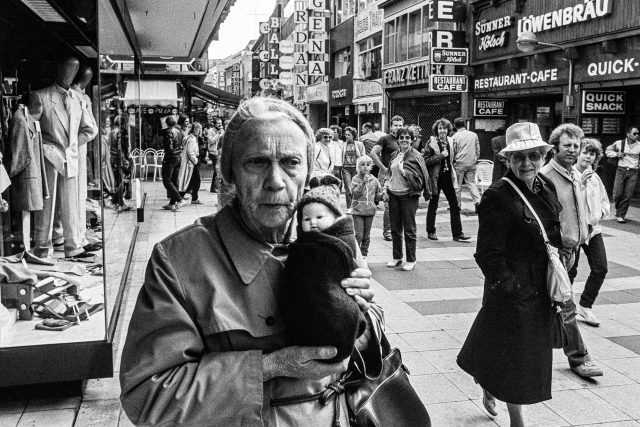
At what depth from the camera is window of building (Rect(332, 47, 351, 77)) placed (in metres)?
37.6

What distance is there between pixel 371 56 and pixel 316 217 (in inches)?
1263

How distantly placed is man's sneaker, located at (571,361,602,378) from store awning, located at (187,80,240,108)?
2622cm

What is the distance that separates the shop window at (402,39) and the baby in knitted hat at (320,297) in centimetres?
2652

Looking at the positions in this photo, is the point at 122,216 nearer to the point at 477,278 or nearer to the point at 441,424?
the point at 477,278

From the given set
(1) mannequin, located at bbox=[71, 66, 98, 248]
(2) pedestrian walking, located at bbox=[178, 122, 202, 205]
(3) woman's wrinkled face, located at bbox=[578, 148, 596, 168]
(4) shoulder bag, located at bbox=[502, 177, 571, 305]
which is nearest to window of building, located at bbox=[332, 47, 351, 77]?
(2) pedestrian walking, located at bbox=[178, 122, 202, 205]

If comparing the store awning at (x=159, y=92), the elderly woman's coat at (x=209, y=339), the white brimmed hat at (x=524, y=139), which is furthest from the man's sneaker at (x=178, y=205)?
the elderly woman's coat at (x=209, y=339)

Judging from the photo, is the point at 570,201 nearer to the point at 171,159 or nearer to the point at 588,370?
the point at 588,370

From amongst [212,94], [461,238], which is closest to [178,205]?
[461,238]

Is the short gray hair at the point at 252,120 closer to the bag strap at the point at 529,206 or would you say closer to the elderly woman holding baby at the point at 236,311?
the elderly woman holding baby at the point at 236,311

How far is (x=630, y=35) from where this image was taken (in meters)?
14.6

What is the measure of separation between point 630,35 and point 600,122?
7.50ft

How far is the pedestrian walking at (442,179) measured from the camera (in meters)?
11.1

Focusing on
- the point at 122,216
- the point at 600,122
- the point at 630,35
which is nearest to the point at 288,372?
the point at 122,216

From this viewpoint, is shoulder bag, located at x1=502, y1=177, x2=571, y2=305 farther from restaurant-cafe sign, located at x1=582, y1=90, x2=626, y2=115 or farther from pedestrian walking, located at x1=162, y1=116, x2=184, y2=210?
restaurant-cafe sign, located at x1=582, y1=90, x2=626, y2=115
